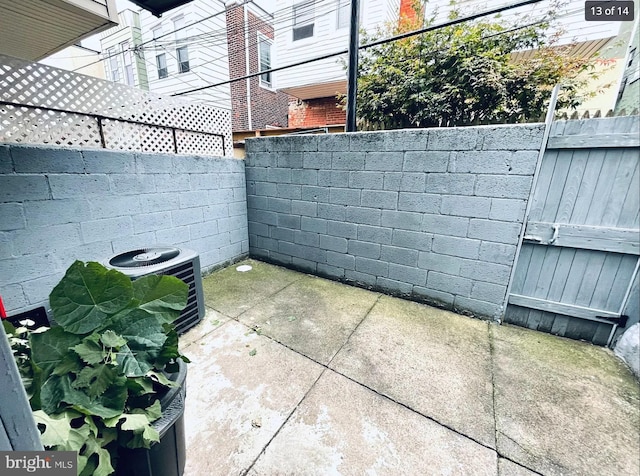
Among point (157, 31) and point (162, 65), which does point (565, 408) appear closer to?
point (162, 65)

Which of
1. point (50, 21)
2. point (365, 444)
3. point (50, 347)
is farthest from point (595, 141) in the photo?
point (50, 21)

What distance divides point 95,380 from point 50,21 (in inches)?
149

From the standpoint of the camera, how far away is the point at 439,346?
6.89 ft

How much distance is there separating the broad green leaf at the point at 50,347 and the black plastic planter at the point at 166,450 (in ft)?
1.19

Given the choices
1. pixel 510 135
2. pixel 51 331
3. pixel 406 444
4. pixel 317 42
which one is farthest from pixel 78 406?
pixel 317 42

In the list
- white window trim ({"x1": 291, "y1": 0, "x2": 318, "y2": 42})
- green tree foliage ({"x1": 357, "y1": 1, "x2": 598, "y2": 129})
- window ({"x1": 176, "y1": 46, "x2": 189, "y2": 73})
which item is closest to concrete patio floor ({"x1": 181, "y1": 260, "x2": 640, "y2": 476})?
green tree foliage ({"x1": 357, "y1": 1, "x2": 598, "y2": 129})

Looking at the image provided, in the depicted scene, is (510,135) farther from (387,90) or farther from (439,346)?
(387,90)

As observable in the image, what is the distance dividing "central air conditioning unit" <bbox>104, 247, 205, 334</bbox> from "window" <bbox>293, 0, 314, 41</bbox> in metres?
8.18

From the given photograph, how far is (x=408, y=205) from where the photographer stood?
8.64 feet

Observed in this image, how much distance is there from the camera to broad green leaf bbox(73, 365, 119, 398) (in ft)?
2.71

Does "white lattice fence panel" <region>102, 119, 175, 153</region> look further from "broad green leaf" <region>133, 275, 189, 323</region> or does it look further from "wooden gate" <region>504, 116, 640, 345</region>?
"wooden gate" <region>504, 116, 640, 345</region>

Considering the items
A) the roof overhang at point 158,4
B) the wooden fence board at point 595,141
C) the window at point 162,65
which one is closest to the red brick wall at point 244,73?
the window at point 162,65

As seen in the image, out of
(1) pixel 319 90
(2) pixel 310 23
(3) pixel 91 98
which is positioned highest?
(2) pixel 310 23

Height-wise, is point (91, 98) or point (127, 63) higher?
point (127, 63)
